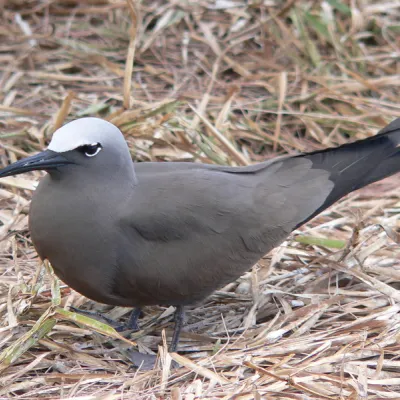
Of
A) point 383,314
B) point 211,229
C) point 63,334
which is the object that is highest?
point 211,229

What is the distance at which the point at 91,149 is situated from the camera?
3.45 metres

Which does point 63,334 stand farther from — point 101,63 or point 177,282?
point 101,63

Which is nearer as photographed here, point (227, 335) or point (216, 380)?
point (216, 380)

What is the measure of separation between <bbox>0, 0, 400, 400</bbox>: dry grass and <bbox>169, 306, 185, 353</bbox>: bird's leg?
7 cm

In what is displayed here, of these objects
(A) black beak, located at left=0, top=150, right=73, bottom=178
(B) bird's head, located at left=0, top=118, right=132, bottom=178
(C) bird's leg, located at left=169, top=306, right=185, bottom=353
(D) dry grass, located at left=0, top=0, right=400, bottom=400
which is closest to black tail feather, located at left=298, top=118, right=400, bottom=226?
(D) dry grass, located at left=0, top=0, right=400, bottom=400

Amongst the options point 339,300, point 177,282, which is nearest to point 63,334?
point 177,282

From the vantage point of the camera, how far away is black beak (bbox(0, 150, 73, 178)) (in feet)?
11.0

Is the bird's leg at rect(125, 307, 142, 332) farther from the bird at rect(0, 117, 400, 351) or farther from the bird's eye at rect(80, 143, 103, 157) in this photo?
the bird's eye at rect(80, 143, 103, 157)

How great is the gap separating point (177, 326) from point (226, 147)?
62.9 inches

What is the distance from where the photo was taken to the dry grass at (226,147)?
3.39 meters

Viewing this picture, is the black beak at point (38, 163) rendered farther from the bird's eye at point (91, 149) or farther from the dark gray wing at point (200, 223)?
the dark gray wing at point (200, 223)

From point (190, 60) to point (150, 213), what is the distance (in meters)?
2.89

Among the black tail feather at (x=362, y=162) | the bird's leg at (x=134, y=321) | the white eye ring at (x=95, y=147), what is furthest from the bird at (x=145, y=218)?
the bird's leg at (x=134, y=321)

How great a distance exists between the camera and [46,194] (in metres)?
3.47
